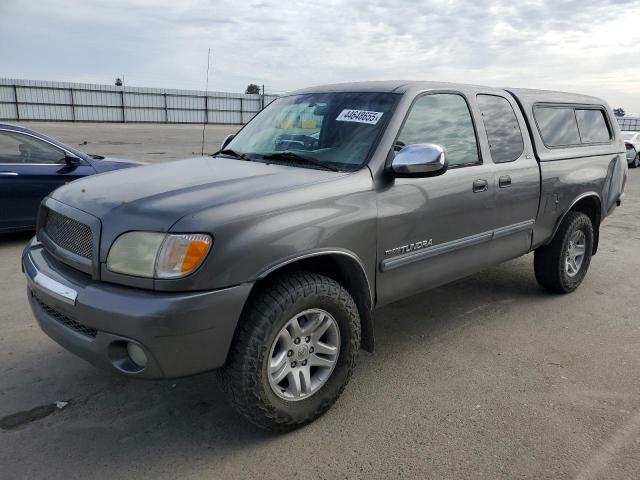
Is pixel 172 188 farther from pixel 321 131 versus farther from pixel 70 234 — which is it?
pixel 321 131

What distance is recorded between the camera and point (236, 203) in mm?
2568

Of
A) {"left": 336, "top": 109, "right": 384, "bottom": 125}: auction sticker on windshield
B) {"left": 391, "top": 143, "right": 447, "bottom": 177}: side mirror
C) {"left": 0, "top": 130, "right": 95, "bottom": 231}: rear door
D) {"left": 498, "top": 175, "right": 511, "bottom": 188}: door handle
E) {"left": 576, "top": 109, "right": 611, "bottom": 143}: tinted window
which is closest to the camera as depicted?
{"left": 391, "top": 143, "right": 447, "bottom": 177}: side mirror

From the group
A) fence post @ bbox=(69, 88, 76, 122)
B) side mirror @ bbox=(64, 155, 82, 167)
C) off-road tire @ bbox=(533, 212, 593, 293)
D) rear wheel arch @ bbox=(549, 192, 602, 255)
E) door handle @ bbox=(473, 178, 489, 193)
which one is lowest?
off-road tire @ bbox=(533, 212, 593, 293)

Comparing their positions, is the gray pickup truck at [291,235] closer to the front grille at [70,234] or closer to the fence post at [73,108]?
the front grille at [70,234]

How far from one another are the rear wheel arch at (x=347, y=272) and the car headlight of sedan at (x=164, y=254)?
0.44 m

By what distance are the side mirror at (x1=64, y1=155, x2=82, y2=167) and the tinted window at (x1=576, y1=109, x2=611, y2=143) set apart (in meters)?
5.67

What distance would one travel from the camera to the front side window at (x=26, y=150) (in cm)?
632

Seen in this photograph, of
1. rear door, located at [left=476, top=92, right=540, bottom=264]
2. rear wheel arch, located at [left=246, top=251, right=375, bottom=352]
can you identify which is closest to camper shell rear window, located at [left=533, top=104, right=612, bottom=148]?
rear door, located at [left=476, top=92, right=540, bottom=264]

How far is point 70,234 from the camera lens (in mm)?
2818

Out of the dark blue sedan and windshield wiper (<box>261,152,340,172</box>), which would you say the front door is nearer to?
windshield wiper (<box>261,152,340,172</box>)

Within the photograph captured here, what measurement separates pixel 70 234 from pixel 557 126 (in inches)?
158

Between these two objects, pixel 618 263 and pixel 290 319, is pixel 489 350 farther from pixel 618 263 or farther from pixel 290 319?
pixel 618 263

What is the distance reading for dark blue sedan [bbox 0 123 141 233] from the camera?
245 inches

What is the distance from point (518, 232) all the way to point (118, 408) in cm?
312
